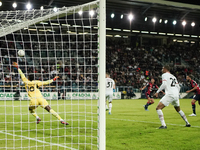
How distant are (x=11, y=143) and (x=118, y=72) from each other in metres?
26.8

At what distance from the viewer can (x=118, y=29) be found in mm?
37750

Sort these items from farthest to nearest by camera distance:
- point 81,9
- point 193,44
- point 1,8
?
point 193,44 → point 1,8 → point 81,9

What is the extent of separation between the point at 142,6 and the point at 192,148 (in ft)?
88.1

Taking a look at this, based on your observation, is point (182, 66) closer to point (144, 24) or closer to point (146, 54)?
point (146, 54)

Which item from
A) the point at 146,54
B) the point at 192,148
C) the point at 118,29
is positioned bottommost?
the point at 192,148

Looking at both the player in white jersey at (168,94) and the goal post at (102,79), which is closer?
the goal post at (102,79)

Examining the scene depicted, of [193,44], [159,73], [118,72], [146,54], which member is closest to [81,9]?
[118,72]

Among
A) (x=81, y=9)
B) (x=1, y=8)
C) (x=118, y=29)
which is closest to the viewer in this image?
(x=81, y=9)

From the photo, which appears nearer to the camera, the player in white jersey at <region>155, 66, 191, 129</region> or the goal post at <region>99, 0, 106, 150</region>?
the goal post at <region>99, 0, 106, 150</region>

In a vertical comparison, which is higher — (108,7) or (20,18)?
(108,7)

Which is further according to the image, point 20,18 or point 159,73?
point 159,73

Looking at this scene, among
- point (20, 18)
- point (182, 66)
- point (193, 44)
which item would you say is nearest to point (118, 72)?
point (182, 66)

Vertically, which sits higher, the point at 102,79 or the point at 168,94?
the point at 102,79

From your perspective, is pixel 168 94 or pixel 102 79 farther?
pixel 168 94
